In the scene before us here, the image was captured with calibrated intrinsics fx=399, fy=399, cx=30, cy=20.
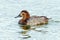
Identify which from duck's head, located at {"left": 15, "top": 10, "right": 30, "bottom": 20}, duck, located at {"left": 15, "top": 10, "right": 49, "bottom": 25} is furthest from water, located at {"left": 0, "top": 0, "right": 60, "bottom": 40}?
duck's head, located at {"left": 15, "top": 10, "right": 30, "bottom": 20}

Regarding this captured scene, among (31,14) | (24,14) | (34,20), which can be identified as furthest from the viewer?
(31,14)

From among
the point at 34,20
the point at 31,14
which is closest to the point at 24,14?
the point at 34,20

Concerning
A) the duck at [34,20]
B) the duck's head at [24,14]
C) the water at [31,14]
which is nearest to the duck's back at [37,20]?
the duck at [34,20]

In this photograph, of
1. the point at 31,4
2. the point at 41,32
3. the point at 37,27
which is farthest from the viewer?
the point at 31,4

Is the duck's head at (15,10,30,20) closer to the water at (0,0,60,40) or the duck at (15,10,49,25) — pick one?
the duck at (15,10,49,25)

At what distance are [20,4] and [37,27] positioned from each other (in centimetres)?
423

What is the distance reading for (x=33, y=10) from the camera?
18.1m

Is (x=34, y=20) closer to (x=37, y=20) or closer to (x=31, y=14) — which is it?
(x=37, y=20)

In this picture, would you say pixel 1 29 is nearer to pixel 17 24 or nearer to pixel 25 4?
pixel 17 24

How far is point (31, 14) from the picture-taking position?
1739 centimetres

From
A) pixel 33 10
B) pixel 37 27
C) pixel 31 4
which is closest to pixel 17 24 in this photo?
pixel 37 27

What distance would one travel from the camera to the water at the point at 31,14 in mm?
13888

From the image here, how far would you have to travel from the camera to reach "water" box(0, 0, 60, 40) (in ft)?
45.6

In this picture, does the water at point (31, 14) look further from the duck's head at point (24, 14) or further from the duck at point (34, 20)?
the duck's head at point (24, 14)
